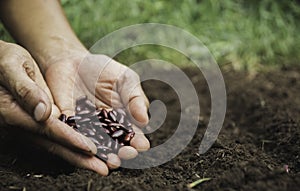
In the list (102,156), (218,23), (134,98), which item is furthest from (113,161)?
(218,23)

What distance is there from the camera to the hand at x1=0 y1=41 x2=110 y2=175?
7.76 feet

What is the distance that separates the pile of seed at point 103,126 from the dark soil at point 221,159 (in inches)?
6.5

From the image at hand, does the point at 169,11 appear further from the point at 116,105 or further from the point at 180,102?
the point at 116,105

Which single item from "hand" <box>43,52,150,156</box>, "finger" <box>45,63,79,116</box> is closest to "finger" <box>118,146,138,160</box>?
"hand" <box>43,52,150,156</box>

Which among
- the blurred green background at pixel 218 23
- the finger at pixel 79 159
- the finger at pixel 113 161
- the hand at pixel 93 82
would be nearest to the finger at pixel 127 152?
the finger at pixel 113 161

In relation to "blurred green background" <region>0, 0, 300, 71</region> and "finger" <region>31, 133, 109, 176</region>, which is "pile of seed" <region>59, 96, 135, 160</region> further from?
"blurred green background" <region>0, 0, 300, 71</region>

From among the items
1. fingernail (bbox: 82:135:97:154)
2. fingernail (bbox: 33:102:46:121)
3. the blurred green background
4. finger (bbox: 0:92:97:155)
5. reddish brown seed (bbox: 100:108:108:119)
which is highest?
fingernail (bbox: 33:102:46:121)

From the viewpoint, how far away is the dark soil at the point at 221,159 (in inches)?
91.2

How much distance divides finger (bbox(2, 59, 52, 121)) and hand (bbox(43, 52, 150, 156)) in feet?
1.60

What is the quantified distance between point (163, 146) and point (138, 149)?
40 centimetres

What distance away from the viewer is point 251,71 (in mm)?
4652

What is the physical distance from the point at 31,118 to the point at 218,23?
130 inches

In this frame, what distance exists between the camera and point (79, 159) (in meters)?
2.51

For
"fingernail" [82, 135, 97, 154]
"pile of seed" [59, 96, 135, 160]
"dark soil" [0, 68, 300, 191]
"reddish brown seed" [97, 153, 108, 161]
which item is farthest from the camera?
"pile of seed" [59, 96, 135, 160]
